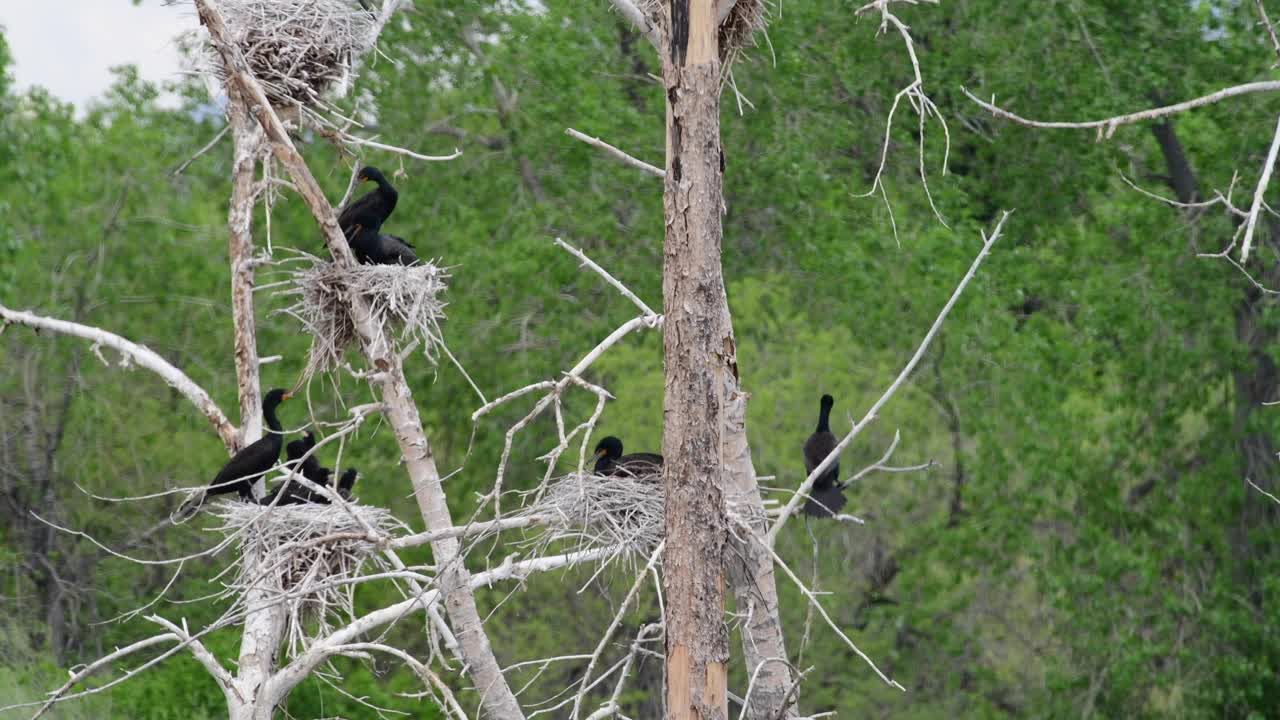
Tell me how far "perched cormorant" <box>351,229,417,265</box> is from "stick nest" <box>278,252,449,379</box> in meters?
0.20

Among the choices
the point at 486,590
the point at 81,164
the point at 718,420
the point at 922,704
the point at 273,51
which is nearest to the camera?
the point at 718,420

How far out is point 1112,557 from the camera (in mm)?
16812

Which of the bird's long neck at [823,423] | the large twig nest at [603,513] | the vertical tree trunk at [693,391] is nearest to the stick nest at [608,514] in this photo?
the large twig nest at [603,513]

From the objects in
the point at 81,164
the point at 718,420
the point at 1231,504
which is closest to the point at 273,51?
the point at 718,420

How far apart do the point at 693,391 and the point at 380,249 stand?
113 inches

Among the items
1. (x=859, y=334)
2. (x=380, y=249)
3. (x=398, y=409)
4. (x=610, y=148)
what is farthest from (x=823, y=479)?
(x=859, y=334)

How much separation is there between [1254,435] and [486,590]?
30.5 feet

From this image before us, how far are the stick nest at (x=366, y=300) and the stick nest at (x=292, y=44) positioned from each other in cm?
→ 113

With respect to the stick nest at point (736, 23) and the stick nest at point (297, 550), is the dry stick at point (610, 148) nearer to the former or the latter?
the stick nest at point (736, 23)

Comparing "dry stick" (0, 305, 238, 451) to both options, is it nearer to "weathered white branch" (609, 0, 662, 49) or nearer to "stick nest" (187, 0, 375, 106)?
"stick nest" (187, 0, 375, 106)

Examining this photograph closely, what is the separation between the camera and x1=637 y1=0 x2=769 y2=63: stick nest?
23.9 feet

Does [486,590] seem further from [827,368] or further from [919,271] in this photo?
[919,271]

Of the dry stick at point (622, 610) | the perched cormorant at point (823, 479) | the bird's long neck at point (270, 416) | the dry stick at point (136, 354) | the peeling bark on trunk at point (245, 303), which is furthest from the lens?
the bird's long neck at point (270, 416)

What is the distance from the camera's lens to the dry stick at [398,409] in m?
7.93
